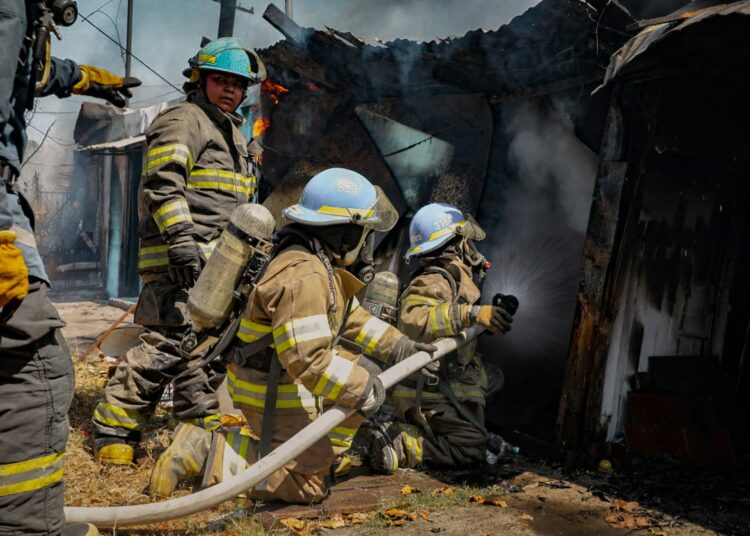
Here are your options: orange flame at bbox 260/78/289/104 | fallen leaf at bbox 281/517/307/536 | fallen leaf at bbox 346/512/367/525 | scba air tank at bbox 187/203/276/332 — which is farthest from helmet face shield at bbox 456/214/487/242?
orange flame at bbox 260/78/289/104

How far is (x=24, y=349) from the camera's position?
2234 millimetres

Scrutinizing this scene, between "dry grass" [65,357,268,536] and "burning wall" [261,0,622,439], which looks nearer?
"dry grass" [65,357,268,536]

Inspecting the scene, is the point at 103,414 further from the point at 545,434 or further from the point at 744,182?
the point at 744,182

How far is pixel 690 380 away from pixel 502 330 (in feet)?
6.40

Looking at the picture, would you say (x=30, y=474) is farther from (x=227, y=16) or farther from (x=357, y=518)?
(x=227, y=16)

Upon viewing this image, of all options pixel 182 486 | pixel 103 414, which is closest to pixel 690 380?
pixel 182 486

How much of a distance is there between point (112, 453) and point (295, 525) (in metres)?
1.43

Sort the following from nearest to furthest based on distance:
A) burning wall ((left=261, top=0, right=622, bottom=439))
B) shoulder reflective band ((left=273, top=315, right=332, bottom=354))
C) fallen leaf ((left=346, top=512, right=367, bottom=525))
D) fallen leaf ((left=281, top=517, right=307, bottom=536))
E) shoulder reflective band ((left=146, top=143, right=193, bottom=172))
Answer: shoulder reflective band ((left=273, top=315, right=332, bottom=354)) → fallen leaf ((left=281, top=517, right=307, bottom=536)) → fallen leaf ((left=346, top=512, right=367, bottom=525)) → shoulder reflective band ((left=146, top=143, right=193, bottom=172)) → burning wall ((left=261, top=0, right=622, bottom=439))

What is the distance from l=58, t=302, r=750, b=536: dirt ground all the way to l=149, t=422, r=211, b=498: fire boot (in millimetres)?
141

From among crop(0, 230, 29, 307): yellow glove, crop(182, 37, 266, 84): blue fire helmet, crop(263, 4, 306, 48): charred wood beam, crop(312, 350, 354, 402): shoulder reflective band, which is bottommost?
crop(312, 350, 354, 402): shoulder reflective band

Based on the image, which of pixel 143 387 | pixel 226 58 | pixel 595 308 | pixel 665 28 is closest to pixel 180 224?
pixel 143 387

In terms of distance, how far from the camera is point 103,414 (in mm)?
4141

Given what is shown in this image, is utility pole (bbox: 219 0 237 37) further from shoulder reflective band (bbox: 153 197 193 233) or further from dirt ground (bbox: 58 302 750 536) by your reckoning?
dirt ground (bbox: 58 302 750 536)

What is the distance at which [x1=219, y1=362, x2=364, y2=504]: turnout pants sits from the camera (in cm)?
359
